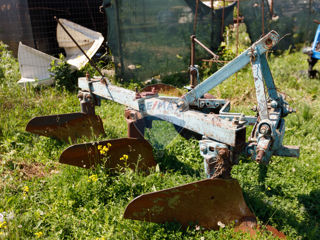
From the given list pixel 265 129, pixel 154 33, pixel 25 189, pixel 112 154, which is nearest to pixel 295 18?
pixel 154 33

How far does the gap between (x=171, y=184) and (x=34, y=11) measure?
20.5 feet

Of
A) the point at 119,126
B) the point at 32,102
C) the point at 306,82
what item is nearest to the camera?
the point at 119,126

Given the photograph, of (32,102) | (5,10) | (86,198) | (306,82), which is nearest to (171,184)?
(86,198)

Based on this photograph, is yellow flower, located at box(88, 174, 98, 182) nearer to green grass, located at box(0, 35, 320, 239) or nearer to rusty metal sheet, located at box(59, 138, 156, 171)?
green grass, located at box(0, 35, 320, 239)

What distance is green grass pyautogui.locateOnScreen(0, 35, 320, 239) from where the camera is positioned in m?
2.66

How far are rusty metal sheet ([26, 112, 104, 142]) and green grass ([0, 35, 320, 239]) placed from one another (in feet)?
0.46

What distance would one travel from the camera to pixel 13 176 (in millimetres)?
3467

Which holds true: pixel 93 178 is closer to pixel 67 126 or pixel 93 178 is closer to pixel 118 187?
pixel 118 187

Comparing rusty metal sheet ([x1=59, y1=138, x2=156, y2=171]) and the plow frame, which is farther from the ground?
the plow frame

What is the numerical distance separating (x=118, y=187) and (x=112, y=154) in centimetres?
45

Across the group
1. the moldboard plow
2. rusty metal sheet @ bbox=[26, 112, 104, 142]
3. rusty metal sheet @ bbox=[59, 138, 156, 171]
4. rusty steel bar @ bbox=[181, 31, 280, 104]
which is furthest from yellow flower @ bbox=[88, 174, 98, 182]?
rusty steel bar @ bbox=[181, 31, 280, 104]

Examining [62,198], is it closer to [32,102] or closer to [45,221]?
[45,221]

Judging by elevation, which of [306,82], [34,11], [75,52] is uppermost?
[34,11]

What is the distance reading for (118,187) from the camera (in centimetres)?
312
